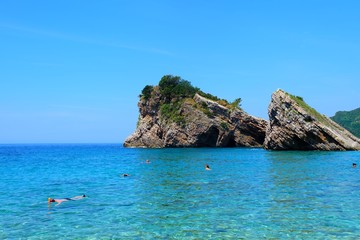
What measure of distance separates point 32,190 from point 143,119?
80.9m

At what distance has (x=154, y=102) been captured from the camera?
10450cm

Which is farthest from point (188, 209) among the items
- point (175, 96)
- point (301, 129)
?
point (175, 96)

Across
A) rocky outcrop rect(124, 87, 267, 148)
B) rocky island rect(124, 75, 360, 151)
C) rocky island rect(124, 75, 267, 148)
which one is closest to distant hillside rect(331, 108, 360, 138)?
rocky outcrop rect(124, 87, 267, 148)

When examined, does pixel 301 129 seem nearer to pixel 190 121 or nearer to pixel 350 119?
pixel 190 121

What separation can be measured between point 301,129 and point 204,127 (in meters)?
30.9

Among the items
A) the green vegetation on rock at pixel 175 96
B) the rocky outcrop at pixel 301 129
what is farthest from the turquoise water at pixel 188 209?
the green vegetation on rock at pixel 175 96

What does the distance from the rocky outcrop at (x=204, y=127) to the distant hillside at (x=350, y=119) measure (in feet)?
280

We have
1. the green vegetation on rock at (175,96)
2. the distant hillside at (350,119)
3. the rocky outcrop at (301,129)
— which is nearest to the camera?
the rocky outcrop at (301,129)

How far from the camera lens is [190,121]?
93562 mm

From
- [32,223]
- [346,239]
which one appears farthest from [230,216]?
[32,223]

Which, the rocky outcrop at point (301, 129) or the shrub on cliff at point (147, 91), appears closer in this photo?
the rocky outcrop at point (301, 129)

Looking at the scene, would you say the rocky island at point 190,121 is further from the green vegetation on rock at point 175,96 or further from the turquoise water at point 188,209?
the turquoise water at point 188,209

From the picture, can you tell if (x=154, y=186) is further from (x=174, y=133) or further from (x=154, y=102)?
(x=154, y=102)

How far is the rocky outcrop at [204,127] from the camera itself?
301 ft
